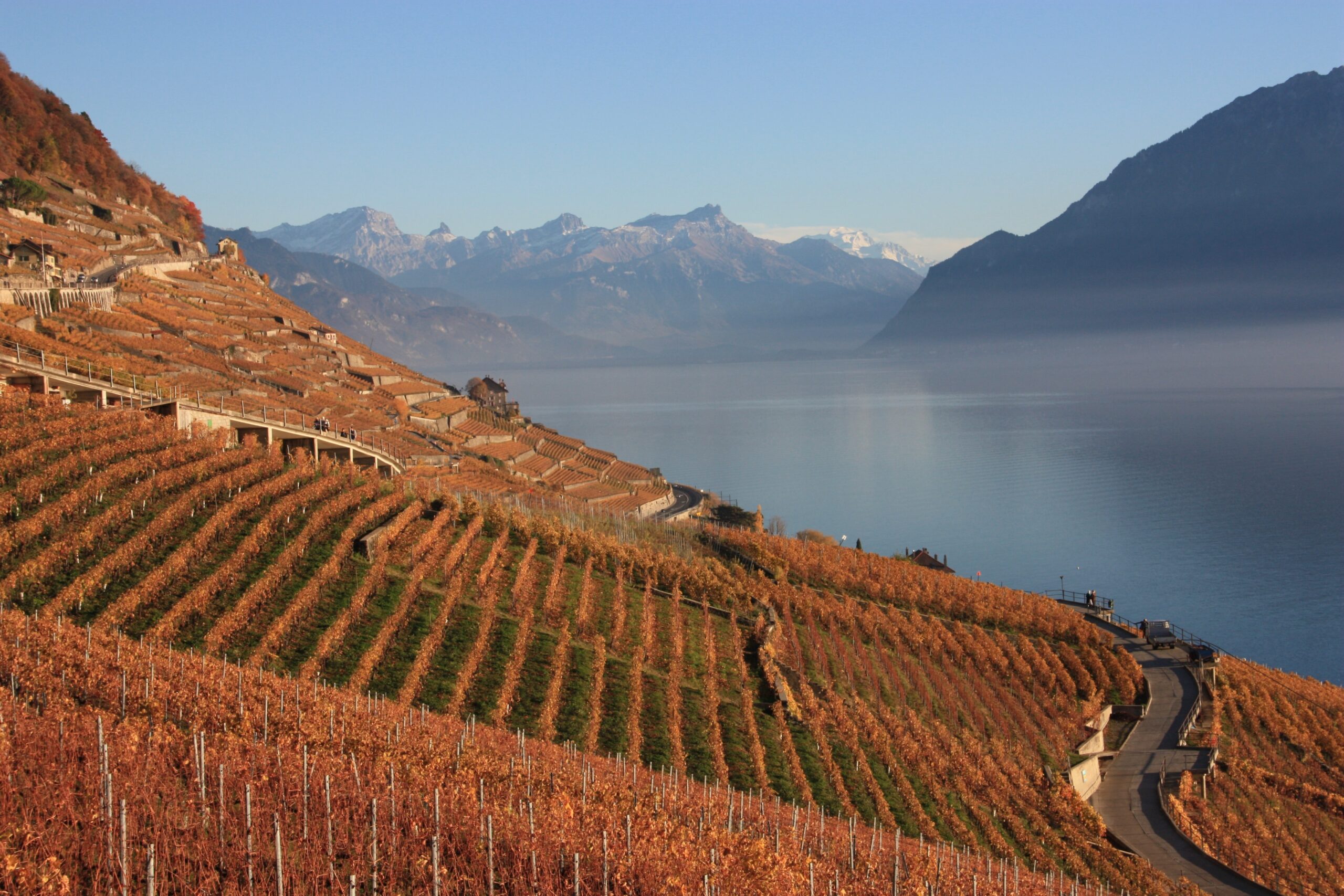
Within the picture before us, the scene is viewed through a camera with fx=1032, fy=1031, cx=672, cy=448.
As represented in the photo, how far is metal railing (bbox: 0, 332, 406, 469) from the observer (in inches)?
1374

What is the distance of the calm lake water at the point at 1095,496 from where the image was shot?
63.8 m

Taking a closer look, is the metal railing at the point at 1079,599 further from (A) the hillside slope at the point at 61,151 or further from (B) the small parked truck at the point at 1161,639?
(A) the hillside slope at the point at 61,151

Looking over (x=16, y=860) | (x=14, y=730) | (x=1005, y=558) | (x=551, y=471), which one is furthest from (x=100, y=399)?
(x=1005, y=558)

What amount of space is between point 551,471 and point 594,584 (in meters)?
35.7

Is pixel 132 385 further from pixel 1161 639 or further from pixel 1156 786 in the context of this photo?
pixel 1161 639

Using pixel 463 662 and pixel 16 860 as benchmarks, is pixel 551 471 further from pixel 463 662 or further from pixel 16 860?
pixel 16 860

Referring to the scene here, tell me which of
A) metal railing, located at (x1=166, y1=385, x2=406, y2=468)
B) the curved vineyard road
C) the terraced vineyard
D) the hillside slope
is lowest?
the curved vineyard road

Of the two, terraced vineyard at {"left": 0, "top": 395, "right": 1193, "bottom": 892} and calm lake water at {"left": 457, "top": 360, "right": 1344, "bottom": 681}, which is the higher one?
terraced vineyard at {"left": 0, "top": 395, "right": 1193, "bottom": 892}

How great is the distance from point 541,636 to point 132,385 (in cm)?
2006

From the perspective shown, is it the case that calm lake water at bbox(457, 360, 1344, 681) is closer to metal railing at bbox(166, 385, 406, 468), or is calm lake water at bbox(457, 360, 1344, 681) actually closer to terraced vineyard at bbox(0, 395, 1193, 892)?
terraced vineyard at bbox(0, 395, 1193, 892)

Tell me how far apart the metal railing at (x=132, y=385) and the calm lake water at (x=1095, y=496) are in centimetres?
4827

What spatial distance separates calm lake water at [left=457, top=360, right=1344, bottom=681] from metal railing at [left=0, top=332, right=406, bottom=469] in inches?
1900

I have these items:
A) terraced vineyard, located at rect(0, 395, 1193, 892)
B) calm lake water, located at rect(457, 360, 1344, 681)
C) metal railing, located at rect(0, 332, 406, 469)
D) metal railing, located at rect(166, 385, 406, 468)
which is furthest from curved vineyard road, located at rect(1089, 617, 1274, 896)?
metal railing, located at rect(0, 332, 406, 469)

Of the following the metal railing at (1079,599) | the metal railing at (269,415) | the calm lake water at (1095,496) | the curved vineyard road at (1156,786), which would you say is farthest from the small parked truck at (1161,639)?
the metal railing at (269,415)
